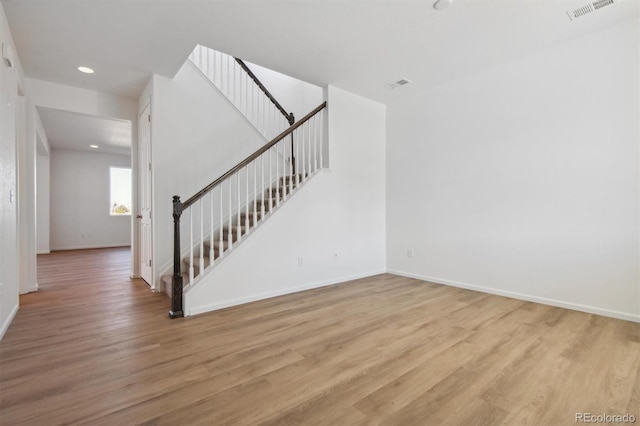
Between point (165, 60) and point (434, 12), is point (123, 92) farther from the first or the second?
point (434, 12)

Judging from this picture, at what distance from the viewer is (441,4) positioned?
8.27 feet

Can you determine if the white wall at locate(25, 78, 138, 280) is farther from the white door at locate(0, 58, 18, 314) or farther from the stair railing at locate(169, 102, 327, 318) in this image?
the stair railing at locate(169, 102, 327, 318)

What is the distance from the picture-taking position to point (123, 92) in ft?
14.4

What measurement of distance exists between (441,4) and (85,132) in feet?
23.2

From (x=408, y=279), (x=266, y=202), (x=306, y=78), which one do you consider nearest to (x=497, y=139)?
(x=408, y=279)

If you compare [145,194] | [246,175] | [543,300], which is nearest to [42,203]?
[145,194]

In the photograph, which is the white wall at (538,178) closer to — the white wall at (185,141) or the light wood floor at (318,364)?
the light wood floor at (318,364)

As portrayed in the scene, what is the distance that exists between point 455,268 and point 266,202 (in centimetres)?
284

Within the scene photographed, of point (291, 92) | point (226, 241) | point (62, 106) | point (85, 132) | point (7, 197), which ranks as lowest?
point (226, 241)

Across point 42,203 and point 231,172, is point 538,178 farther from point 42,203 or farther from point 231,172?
point 42,203

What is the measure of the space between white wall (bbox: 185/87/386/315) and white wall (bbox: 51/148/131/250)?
732cm

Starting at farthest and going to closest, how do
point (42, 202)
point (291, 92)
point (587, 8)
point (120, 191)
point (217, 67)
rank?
point (120, 191) → point (42, 202) → point (291, 92) → point (217, 67) → point (587, 8)

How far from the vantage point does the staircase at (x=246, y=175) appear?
3578 mm

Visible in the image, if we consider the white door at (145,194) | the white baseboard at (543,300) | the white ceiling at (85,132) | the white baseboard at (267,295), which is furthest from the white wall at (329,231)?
the white ceiling at (85,132)
